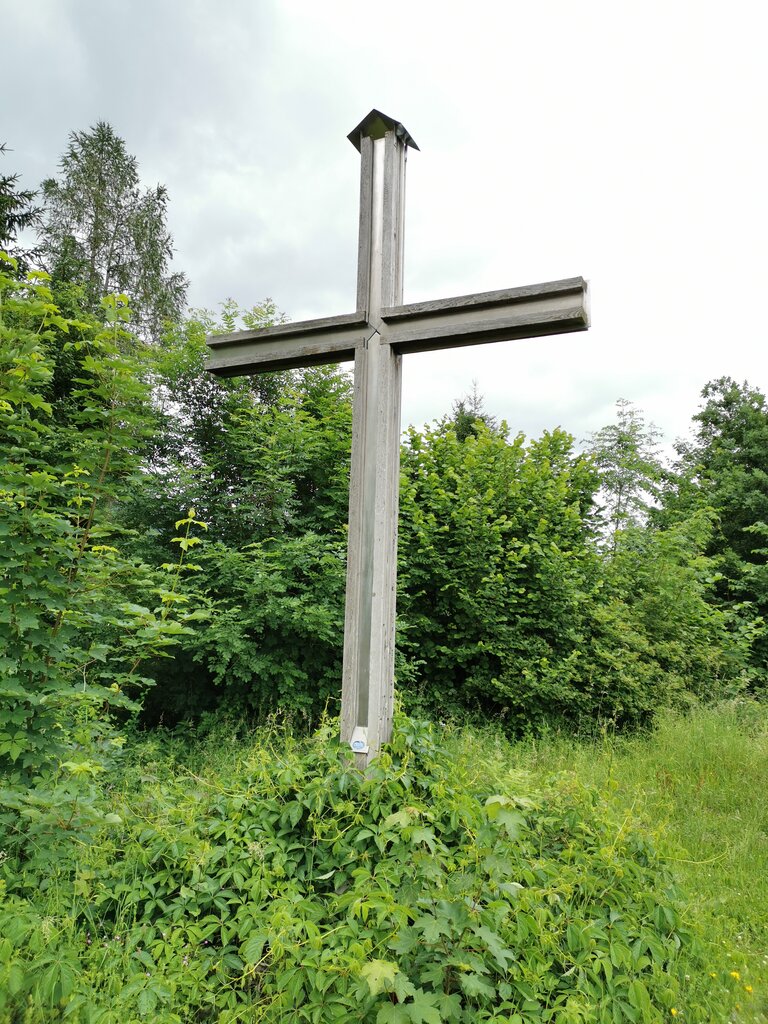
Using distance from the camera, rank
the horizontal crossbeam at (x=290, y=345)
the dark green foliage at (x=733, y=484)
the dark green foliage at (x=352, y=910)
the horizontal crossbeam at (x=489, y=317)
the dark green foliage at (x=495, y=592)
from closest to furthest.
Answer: the dark green foliage at (x=352, y=910)
the horizontal crossbeam at (x=489, y=317)
the horizontal crossbeam at (x=290, y=345)
the dark green foliage at (x=495, y=592)
the dark green foliage at (x=733, y=484)

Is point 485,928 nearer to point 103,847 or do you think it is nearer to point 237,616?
point 103,847

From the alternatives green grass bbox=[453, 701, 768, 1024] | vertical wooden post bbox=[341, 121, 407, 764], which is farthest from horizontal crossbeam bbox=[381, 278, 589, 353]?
green grass bbox=[453, 701, 768, 1024]

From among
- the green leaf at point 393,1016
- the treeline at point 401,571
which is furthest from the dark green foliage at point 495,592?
the green leaf at point 393,1016

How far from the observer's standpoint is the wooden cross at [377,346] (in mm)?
2594

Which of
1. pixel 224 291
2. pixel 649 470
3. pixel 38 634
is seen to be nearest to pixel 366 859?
pixel 38 634

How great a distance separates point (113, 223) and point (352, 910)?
15.3 meters

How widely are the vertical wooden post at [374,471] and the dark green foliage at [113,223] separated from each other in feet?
36.8

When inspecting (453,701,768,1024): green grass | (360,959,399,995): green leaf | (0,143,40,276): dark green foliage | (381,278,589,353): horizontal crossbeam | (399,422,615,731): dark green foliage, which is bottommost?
(453,701,768,1024): green grass

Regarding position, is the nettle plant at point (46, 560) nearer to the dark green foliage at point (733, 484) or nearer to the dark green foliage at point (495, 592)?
the dark green foliage at point (495, 592)

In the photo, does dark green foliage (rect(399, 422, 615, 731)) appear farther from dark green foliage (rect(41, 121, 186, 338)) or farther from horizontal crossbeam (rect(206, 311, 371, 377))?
dark green foliage (rect(41, 121, 186, 338))

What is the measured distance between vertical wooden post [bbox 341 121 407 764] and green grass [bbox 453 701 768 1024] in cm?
86

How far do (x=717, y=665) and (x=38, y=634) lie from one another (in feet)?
26.0

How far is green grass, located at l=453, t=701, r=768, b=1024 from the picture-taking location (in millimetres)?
2342

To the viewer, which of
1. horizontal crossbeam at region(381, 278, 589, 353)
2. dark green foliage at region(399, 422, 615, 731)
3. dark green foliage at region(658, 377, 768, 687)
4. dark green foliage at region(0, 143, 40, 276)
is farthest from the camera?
dark green foliage at region(658, 377, 768, 687)
